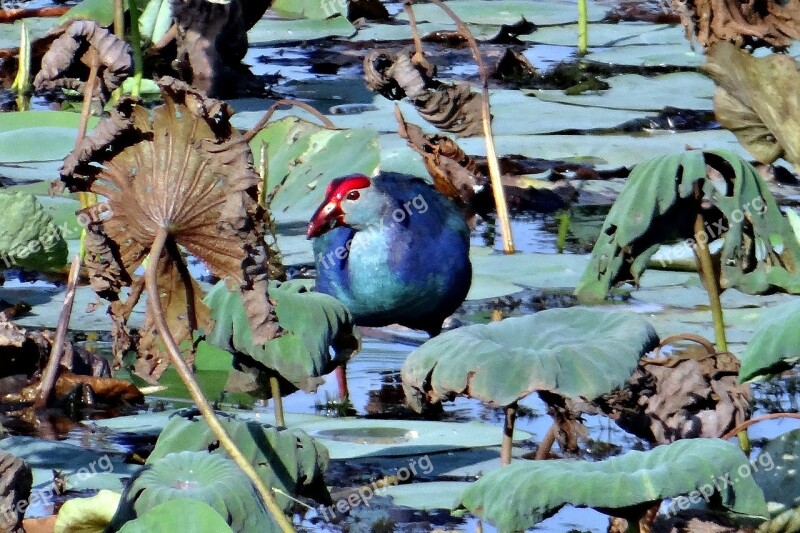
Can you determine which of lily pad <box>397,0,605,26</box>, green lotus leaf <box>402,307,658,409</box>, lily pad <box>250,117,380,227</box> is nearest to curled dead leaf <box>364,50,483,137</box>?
lily pad <box>250,117,380,227</box>

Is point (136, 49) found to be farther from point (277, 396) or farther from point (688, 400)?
point (688, 400)

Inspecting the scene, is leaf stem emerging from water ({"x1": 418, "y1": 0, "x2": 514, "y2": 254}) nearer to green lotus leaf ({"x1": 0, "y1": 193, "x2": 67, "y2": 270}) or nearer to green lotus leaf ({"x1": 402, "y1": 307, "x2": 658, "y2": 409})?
green lotus leaf ({"x1": 0, "y1": 193, "x2": 67, "y2": 270})

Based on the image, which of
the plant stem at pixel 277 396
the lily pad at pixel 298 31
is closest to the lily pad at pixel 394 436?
the plant stem at pixel 277 396

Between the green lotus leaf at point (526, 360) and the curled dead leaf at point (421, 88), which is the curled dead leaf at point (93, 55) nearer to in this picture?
the green lotus leaf at point (526, 360)

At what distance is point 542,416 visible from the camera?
3229 mm

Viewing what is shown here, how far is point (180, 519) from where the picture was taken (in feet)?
6.25

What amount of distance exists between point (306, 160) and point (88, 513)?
108 inches

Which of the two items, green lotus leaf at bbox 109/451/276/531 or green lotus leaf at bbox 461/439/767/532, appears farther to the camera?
green lotus leaf at bbox 109/451/276/531

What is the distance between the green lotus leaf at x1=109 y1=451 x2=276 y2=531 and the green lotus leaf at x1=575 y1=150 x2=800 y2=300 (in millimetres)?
945

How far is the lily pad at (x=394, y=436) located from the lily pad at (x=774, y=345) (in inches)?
30.9

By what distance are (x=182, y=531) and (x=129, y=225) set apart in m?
0.50

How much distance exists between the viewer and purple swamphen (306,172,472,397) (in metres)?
3.81

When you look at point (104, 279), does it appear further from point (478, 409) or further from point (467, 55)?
point (467, 55)

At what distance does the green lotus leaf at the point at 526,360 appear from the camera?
2195mm
